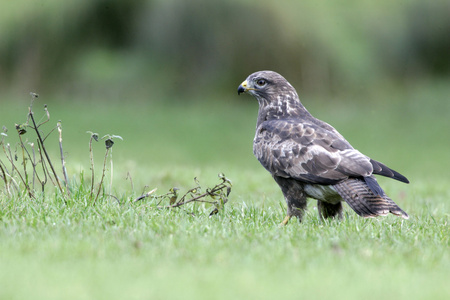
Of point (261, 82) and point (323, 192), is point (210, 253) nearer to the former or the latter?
point (323, 192)

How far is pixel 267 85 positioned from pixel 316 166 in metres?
1.46

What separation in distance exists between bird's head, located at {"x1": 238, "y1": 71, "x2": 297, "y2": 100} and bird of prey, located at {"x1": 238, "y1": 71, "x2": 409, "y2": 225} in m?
0.12

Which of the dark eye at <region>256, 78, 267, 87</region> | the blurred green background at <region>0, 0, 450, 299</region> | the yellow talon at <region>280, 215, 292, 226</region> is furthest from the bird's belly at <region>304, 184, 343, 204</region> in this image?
the blurred green background at <region>0, 0, 450, 299</region>

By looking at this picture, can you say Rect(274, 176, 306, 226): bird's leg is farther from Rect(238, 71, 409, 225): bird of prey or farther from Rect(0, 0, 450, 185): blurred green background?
Rect(0, 0, 450, 185): blurred green background

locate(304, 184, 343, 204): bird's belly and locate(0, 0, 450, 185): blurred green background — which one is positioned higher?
locate(0, 0, 450, 185): blurred green background


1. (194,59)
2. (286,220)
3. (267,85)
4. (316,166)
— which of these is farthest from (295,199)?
(194,59)

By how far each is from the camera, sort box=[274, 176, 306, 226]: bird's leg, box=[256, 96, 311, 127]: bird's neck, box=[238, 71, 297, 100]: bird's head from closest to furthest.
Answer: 1. box=[274, 176, 306, 226]: bird's leg
2. box=[256, 96, 311, 127]: bird's neck
3. box=[238, 71, 297, 100]: bird's head

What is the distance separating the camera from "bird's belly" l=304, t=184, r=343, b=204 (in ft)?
19.3

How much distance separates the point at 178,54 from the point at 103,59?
8.46 feet

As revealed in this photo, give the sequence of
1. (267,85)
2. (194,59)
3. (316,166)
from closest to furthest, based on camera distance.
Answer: (316,166)
(267,85)
(194,59)

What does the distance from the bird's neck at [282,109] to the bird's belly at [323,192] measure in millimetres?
1004

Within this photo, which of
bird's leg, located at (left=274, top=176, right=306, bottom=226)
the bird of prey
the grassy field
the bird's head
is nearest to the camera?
the grassy field

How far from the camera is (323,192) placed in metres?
5.97

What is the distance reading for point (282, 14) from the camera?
22.5 m
